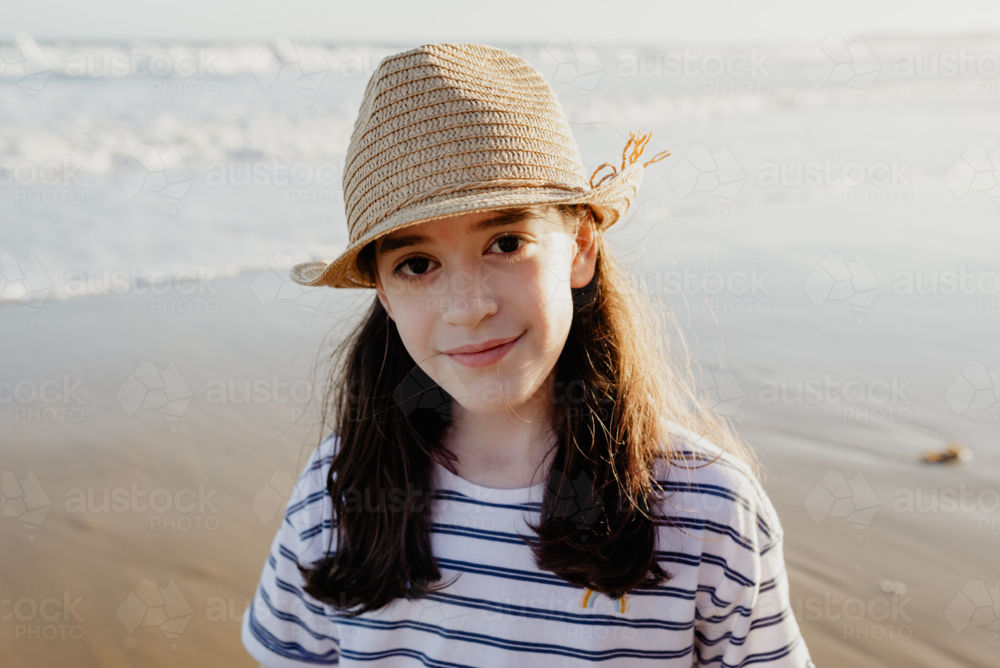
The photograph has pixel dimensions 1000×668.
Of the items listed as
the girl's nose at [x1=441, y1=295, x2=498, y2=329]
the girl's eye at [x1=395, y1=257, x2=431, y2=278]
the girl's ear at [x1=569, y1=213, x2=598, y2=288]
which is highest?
the girl's ear at [x1=569, y1=213, x2=598, y2=288]

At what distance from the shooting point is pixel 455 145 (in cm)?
140

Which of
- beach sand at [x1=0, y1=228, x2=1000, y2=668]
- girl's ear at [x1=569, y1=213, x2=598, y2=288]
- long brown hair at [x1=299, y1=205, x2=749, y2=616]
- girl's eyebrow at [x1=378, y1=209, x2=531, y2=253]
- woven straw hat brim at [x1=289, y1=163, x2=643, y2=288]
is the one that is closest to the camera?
woven straw hat brim at [x1=289, y1=163, x2=643, y2=288]

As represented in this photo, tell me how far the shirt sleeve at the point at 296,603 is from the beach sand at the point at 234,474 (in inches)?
35.3

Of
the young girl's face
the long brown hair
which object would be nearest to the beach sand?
the long brown hair

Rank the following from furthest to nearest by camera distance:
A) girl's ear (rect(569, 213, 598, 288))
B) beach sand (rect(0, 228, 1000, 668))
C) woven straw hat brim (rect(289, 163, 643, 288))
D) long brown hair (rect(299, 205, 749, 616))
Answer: beach sand (rect(0, 228, 1000, 668)) < girl's ear (rect(569, 213, 598, 288)) < long brown hair (rect(299, 205, 749, 616)) < woven straw hat brim (rect(289, 163, 643, 288))

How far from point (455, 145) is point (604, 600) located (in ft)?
3.22

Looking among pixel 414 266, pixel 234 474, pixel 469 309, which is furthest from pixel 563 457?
pixel 234 474

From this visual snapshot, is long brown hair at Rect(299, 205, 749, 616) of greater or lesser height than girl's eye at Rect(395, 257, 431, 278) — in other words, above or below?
below

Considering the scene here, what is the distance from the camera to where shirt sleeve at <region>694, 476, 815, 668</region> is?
58.9 inches

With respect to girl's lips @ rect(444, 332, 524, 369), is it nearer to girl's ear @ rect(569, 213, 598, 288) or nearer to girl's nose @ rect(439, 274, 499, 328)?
girl's nose @ rect(439, 274, 499, 328)

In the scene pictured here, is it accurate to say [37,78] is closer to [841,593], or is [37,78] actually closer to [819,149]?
[819,149]

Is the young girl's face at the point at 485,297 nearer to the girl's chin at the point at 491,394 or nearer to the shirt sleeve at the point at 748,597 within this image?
the girl's chin at the point at 491,394

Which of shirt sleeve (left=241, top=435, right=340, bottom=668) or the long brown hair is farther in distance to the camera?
shirt sleeve (left=241, top=435, right=340, bottom=668)

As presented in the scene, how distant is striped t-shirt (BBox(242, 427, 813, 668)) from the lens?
1.51 meters
